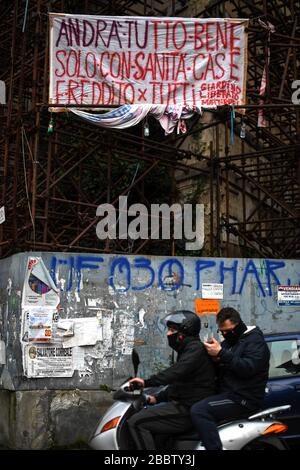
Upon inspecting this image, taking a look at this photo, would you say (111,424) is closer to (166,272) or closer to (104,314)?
(104,314)

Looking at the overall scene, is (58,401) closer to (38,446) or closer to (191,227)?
(38,446)

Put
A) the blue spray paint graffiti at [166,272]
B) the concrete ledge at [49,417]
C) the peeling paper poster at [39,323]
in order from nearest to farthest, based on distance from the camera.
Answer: the concrete ledge at [49,417]
the peeling paper poster at [39,323]
the blue spray paint graffiti at [166,272]

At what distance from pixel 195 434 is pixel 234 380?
19.1 inches

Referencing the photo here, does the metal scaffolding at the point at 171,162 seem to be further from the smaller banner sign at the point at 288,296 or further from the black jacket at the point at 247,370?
the black jacket at the point at 247,370

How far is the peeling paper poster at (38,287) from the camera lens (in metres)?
7.49

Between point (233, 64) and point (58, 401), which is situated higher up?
point (233, 64)

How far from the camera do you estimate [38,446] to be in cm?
710

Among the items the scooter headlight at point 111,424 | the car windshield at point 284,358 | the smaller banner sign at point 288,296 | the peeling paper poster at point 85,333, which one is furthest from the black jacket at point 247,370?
the smaller banner sign at point 288,296

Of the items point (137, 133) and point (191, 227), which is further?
point (137, 133)

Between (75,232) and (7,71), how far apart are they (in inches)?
156

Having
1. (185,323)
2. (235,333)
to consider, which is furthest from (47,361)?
(235,333)

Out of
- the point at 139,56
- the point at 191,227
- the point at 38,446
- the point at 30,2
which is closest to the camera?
the point at 38,446

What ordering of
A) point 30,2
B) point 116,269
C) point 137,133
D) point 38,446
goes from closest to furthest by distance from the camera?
1. point 38,446
2. point 116,269
3. point 30,2
4. point 137,133

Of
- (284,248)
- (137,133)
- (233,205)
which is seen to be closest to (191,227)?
(233,205)
